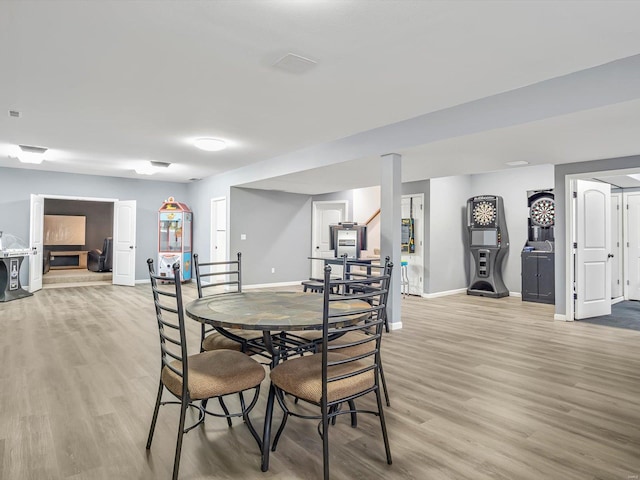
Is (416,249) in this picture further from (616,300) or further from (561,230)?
(616,300)

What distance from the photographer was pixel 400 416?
247cm

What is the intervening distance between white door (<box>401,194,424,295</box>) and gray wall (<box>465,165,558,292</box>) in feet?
5.79

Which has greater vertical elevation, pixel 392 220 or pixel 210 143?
pixel 210 143

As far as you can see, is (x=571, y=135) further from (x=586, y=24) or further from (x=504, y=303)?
(x=504, y=303)

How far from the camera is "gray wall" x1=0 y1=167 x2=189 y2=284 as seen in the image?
7.74m

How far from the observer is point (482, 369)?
134 inches

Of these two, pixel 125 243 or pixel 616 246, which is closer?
pixel 616 246

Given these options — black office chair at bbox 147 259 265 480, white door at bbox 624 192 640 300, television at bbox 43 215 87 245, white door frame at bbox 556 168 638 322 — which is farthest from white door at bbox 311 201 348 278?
television at bbox 43 215 87 245

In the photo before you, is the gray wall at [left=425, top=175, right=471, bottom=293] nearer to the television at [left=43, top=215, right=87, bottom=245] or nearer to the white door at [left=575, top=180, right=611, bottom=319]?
the white door at [left=575, top=180, right=611, bottom=319]

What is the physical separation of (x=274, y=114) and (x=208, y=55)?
54.4 inches

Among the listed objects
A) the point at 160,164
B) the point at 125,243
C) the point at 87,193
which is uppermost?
the point at 160,164

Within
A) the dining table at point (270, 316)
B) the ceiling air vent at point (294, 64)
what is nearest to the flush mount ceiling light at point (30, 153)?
the ceiling air vent at point (294, 64)

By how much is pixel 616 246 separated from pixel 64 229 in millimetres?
13897

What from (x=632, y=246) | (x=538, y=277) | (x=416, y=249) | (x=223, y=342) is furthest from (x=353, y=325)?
(x=632, y=246)
